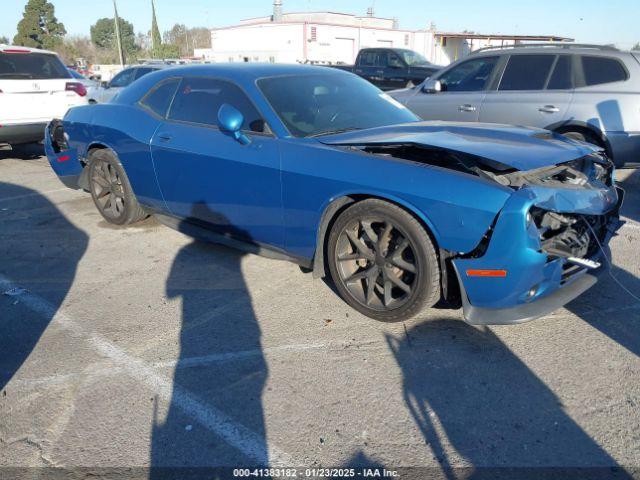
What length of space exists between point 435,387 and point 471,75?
571 cm

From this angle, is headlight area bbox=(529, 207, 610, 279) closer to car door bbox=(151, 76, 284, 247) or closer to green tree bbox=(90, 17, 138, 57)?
car door bbox=(151, 76, 284, 247)

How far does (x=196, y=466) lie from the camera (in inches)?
88.6

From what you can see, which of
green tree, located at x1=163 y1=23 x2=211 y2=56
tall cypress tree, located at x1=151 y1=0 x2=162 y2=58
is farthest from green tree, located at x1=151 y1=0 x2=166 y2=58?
green tree, located at x1=163 y1=23 x2=211 y2=56

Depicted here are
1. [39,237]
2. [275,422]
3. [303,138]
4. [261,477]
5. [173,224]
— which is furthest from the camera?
[39,237]

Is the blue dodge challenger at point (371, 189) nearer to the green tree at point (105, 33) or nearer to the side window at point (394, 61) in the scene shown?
the side window at point (394, 61)

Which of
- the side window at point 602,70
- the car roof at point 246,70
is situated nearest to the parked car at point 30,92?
the car roof at point 246,70

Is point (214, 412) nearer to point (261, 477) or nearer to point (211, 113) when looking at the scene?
point (261, 477)

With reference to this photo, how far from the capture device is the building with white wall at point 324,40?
1403 inches

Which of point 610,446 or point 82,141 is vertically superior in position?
point 82,141

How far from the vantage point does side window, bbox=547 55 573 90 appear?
650cm

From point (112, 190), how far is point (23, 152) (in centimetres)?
595

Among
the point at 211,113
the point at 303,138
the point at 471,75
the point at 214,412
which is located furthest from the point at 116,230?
the point at 471,75

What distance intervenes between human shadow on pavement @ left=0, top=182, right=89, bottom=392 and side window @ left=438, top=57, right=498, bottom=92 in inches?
208

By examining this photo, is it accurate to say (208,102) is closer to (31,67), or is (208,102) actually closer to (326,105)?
(326,105)
